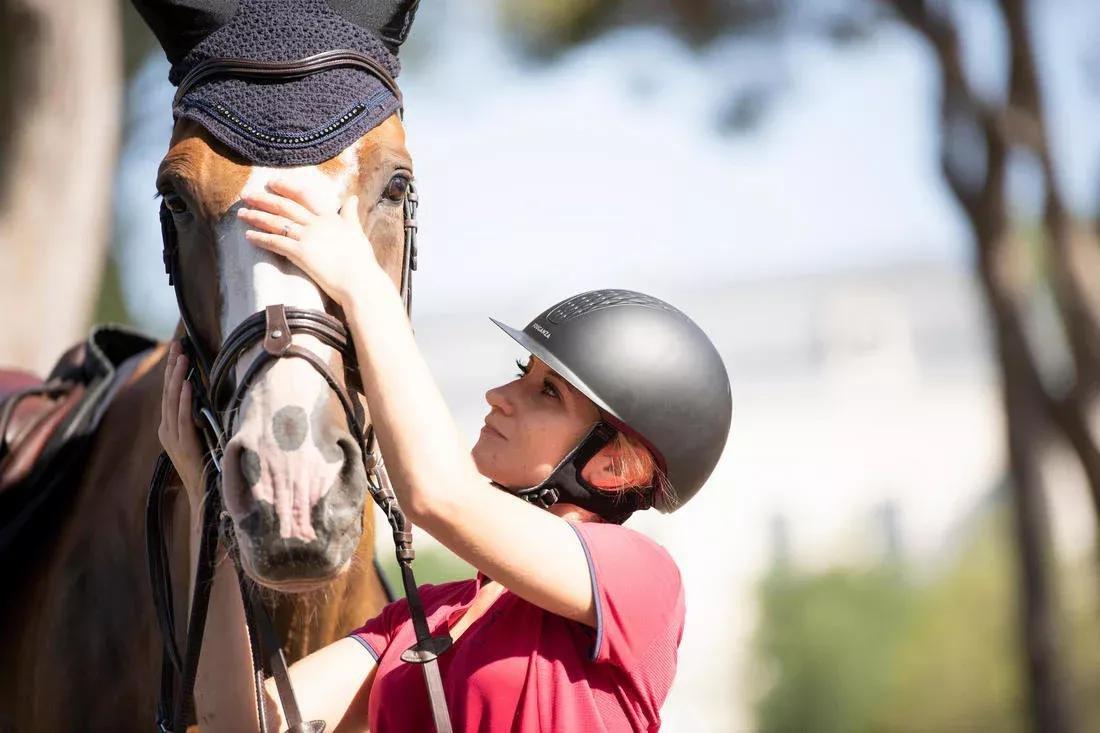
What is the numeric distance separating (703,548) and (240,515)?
31694 millimetres

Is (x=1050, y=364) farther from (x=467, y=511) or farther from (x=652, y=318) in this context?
(x=467, y=511)

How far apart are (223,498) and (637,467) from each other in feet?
2.71

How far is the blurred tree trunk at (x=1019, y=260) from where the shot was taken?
857 centimetres

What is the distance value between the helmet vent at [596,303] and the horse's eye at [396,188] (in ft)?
1.24

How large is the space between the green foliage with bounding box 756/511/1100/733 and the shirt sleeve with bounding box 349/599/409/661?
16.9 meters

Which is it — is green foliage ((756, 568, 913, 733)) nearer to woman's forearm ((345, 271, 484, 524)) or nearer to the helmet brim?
the helmet brim

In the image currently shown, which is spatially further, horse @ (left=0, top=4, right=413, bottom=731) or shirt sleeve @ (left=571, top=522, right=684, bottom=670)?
shirt sleeve @ (left=571, top=522, right=684, bottom=670)

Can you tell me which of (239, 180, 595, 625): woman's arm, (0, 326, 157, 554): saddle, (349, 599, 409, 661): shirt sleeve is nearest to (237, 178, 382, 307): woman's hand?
(239, 180, 595, 625): woman's arm

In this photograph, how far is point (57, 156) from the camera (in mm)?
7914

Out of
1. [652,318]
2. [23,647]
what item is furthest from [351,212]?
[23,647]

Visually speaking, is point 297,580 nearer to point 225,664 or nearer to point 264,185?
point 225,664

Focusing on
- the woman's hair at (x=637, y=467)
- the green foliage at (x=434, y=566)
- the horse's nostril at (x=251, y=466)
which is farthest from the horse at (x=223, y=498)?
the green foliage at (x=434, y=566)

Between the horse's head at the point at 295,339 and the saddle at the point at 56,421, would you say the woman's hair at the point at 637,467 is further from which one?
the saddle at the point at 56,421

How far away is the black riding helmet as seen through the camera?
8.22 feet
